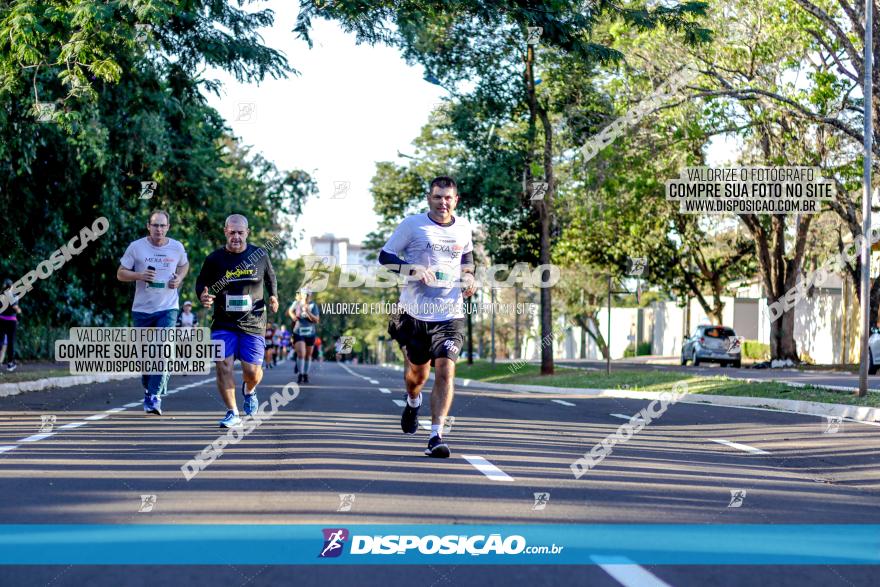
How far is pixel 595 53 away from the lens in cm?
1681

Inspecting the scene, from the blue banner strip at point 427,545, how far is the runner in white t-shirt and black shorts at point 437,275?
3435 millimetres

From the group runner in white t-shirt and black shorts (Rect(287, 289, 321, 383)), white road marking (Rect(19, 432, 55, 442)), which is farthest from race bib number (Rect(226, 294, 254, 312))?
runner in white t-shirt and black shorts (Rect(287, 289, 321, 383))

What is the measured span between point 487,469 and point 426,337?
1.55 meters

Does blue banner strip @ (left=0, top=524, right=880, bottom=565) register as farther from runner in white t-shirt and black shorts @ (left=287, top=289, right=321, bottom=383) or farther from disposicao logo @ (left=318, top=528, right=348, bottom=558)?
runner in white t-shirt and black shorts @ (left=287, top=289, right=321, bottom=383)

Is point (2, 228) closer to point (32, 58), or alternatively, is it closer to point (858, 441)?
point (32, 58)

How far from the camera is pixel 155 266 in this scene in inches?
525

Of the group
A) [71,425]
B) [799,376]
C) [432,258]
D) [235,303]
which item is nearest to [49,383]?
[71,425]

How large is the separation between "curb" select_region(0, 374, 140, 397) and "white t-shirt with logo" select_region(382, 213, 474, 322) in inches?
396

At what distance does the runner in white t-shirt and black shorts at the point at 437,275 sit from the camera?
9.62 meters

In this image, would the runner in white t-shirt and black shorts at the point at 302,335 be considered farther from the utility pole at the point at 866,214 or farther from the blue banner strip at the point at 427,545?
the blue banner strip at the point at 427,545

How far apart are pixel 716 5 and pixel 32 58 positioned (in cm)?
2006

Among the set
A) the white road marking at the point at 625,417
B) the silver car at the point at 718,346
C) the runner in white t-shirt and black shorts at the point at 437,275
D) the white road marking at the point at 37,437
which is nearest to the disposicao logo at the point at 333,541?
the runner in white t-shirt and black shorts at the point at 437,275

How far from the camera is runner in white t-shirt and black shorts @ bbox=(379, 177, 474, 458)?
9617mm
